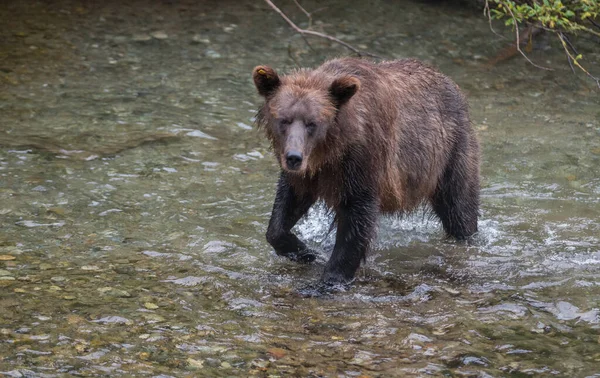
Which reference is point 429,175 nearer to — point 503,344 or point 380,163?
point 380,163

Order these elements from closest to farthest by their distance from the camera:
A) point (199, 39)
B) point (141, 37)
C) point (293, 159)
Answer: point (293, 159)
point (141, 37)
point (199, 39)

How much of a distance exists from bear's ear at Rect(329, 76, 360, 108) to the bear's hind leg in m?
1.99

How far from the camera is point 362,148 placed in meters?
6.81

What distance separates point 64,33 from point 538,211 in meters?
7.81

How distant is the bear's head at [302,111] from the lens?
21.0 feet

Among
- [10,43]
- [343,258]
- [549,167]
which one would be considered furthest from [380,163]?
[10,43]

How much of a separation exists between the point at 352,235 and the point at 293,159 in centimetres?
103

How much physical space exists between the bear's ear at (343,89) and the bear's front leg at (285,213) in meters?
0.98

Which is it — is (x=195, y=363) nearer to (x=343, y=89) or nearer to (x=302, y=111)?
(x=302, y=111)

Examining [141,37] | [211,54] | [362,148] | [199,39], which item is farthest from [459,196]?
[141,37]

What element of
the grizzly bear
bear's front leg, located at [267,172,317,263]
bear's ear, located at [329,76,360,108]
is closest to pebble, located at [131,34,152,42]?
the grizzly bear

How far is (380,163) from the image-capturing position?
7.05m

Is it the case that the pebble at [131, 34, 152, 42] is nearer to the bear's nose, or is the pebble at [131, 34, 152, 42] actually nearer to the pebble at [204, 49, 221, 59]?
the pebble at [204, 49, 221, 59]

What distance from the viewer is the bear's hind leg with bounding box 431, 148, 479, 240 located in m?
8.23
